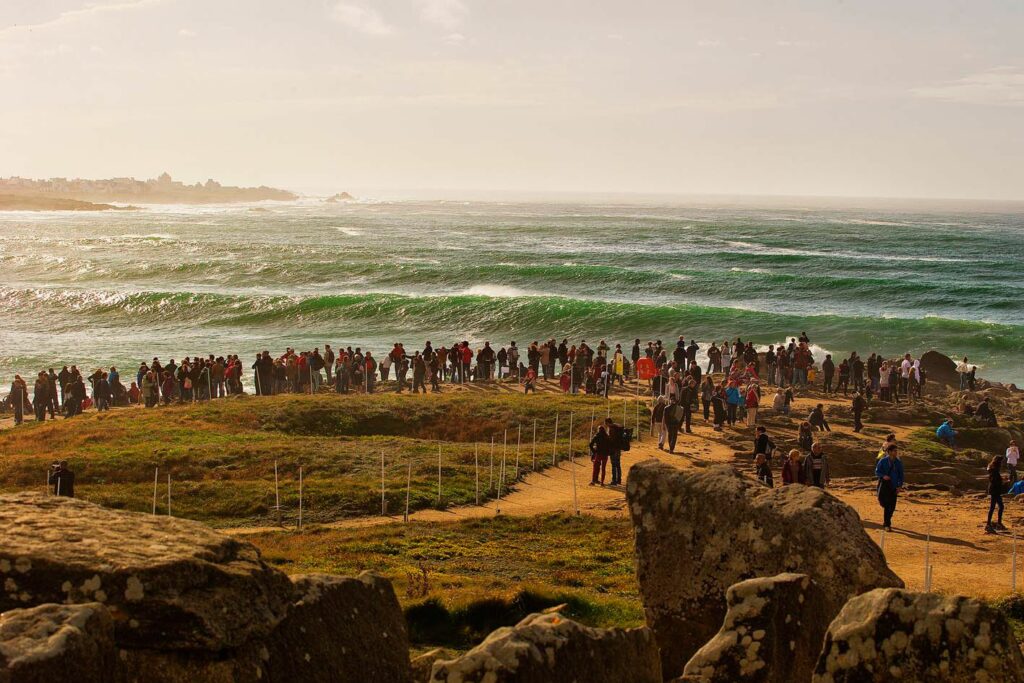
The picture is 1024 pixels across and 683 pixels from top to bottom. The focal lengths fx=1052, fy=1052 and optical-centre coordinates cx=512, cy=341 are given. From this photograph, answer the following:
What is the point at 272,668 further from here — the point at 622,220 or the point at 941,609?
the point at 622,220

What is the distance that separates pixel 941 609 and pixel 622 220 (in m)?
173

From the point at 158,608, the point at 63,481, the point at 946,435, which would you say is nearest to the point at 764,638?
the point at 158,608

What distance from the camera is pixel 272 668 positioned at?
6285mm

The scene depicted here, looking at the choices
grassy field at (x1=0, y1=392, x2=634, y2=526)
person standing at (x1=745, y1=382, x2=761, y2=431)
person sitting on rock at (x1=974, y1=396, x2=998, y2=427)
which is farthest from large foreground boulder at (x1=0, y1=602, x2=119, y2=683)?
person sitting on rock at (x1=974, y1=396, x2=998, y2=427)

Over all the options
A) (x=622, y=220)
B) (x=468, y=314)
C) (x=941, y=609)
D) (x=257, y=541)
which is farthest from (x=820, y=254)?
(x=941, y=609)

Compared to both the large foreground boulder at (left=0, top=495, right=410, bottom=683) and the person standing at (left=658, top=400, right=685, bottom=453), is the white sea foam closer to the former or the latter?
the person standing at (left=658, top=400, right=685, bottom=453)

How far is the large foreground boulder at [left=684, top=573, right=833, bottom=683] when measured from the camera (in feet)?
22.0

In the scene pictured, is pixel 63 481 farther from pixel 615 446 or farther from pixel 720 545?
pixel 720 545

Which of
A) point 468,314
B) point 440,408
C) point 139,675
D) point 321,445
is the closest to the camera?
point 139,675

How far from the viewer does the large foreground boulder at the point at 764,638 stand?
669 centimetres

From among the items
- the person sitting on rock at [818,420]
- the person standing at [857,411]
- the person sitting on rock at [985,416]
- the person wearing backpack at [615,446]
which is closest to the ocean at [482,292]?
the person sitting on rock at [985,416]

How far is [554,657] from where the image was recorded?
613 cm

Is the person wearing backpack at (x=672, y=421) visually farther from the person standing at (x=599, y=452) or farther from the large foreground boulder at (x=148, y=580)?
the large foreground boulder at (x=148, y=580)

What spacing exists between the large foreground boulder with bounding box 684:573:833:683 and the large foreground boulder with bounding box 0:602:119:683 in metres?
3.52
